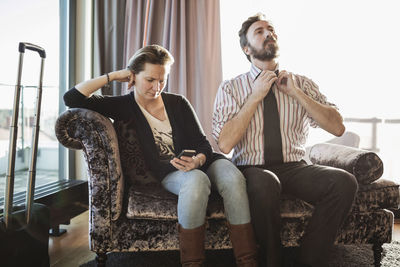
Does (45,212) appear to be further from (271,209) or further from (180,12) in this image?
(180,12)

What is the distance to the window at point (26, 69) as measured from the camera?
215 cm

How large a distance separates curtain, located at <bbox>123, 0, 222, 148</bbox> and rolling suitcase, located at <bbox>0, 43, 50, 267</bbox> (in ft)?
4.19

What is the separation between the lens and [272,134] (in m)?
1.61

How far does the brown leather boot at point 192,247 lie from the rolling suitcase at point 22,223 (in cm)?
58

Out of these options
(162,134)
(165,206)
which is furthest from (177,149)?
(165,206)

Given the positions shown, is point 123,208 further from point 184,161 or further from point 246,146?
point 246,146

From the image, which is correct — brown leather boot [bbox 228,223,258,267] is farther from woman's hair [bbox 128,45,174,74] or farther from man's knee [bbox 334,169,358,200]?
woman's hair [bbox 128,45,174,74]

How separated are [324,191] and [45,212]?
3.74ft

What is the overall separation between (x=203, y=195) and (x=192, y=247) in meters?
0.19

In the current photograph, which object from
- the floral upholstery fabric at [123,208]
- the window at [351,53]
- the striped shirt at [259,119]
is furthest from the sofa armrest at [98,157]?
the window at [351,53]

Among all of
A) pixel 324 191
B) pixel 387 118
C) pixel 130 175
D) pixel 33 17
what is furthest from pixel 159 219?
pixel 387 118

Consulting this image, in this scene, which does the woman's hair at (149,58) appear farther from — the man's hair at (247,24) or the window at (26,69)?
the window at (26,69)

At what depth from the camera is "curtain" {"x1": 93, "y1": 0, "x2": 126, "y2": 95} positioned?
2.60m

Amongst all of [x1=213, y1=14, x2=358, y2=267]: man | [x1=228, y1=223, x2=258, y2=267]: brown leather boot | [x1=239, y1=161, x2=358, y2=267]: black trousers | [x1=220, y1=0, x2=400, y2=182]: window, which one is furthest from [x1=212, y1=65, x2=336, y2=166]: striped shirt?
[x1=220, y1=0, x2=400, y2=182]: window
